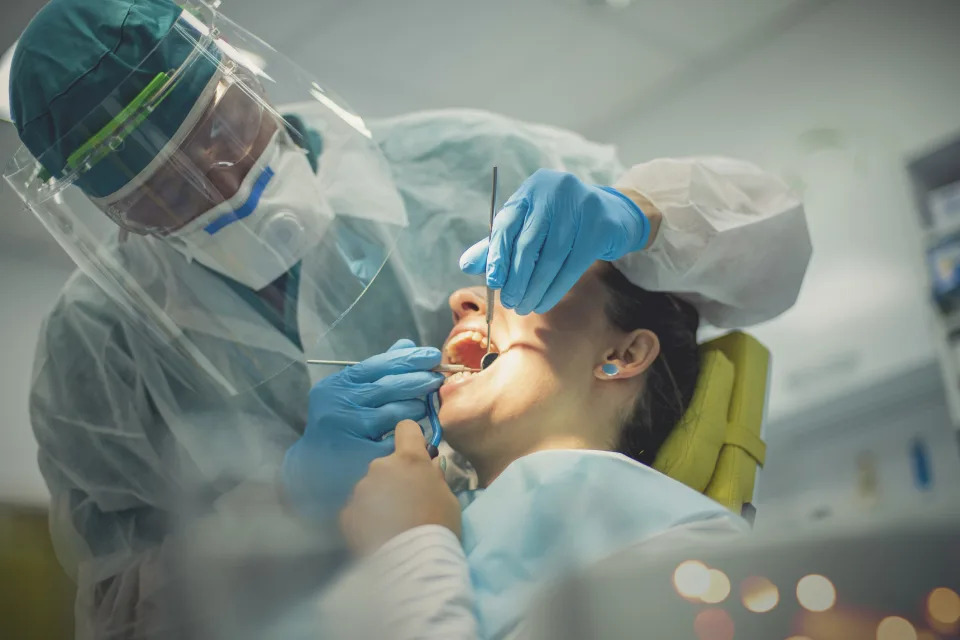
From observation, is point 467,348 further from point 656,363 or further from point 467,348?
point 656,363

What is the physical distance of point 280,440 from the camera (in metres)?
1.40

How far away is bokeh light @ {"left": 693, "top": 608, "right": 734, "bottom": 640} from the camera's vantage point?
26.6 inches

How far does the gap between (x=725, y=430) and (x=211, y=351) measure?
0.91 metres

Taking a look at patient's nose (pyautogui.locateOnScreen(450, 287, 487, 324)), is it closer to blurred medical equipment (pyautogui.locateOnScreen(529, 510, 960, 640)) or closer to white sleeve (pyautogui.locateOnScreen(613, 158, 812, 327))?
white sleeve (pyautogui.locateOnScreen(613, 158, 812, 327))

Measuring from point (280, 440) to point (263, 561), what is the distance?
425 millimetres

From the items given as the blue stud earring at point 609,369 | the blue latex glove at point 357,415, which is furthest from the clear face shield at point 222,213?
the blue stud earring at point 609,369

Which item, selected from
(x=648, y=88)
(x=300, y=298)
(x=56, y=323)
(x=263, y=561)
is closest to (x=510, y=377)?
(x=300, y=298)

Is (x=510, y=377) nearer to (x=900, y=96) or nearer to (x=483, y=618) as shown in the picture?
(x=483, y=618)

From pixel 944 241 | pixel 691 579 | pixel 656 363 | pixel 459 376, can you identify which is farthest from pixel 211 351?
pixel 944 241

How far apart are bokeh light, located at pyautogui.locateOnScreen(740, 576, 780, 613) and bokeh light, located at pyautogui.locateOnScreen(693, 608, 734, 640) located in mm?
22

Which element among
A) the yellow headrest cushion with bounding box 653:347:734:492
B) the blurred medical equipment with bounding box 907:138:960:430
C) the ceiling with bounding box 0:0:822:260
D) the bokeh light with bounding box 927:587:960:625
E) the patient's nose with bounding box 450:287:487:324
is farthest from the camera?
the blurred medical equipment with bounding box 907:138:960:430

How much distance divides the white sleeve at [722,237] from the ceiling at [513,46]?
2.85 ft

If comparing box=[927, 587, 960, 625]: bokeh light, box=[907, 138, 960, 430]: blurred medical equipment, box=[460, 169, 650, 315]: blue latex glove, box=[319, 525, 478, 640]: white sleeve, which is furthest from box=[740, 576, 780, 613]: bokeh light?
box=[907, 138, 960, 430]: blurred medical equipment

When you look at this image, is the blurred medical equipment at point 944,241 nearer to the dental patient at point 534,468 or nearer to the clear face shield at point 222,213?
the dental patient at point 534,468
